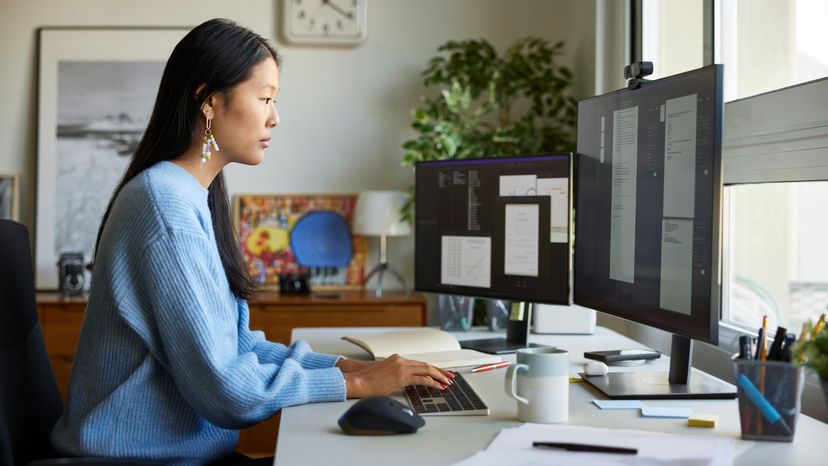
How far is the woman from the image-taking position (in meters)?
1.31

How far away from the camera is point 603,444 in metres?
1.17

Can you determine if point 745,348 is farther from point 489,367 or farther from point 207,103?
point 207,103

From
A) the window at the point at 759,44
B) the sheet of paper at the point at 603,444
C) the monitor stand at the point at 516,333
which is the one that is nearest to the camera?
the sheet of paper at the point at 603,444

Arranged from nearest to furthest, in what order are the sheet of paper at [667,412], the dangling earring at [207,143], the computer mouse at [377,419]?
the computer mouse at [377,419], the sheet of paper at [667,412], the dangling earring at [207,143]

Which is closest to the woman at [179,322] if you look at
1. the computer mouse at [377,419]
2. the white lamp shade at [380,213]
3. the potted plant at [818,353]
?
the computer mouse at [377,419]

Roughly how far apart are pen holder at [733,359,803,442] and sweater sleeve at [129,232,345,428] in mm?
687

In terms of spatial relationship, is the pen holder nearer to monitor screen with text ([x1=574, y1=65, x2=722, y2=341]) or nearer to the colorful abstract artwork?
monitor screen with text ([x1=574, y1=65, x2=722, y2=341])

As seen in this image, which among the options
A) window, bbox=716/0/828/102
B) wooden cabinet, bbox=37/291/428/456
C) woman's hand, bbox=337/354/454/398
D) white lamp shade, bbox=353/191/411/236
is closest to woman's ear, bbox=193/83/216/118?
woman's hand, bbox=337/354/454/398

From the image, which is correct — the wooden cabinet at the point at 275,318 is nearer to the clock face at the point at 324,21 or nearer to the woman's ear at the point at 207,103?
the clock face at the point at 324,21

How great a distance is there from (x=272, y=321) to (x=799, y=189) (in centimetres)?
216

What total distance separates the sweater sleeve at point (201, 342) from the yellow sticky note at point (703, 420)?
0.62m

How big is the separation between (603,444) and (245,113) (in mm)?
873

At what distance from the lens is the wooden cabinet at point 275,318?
11.8ft

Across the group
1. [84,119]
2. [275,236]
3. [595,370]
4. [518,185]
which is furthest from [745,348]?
[84,119]
